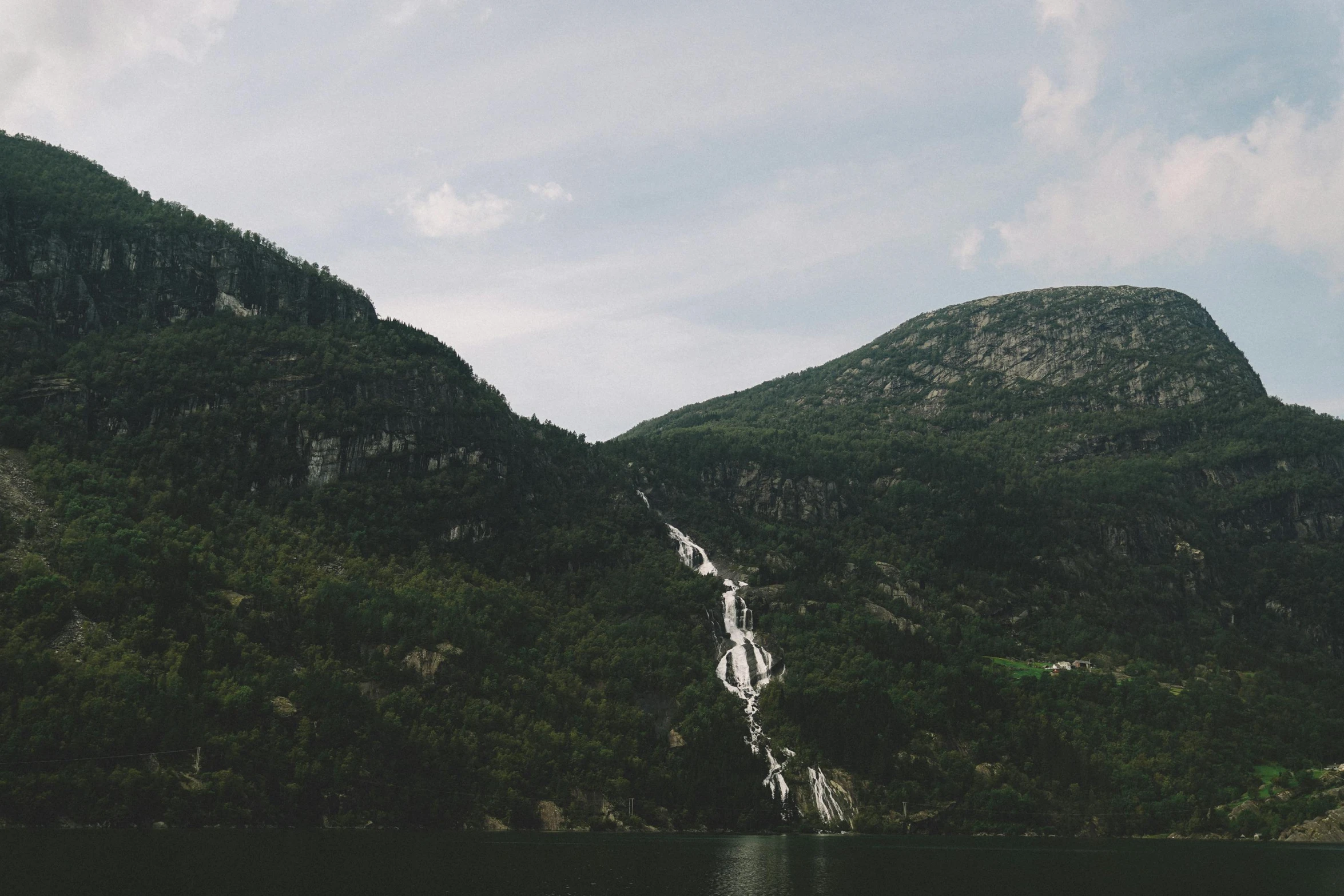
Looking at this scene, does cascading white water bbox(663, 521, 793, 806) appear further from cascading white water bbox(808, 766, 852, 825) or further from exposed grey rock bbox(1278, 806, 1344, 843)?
exposed grey rock bbox(1278, 806, 1344, 843)

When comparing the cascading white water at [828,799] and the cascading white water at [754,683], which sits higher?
the cascading white water at [754,683]

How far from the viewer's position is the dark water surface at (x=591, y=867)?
68.6 m

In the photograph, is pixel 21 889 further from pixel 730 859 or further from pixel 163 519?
pixel 163 519

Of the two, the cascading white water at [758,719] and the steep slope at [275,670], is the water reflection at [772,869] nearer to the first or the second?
the cascading white water at [758,719]

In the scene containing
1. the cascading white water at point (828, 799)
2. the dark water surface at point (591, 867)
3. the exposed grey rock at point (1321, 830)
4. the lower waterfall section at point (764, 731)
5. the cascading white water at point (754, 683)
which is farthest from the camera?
the cascading white water at point (754, 683)

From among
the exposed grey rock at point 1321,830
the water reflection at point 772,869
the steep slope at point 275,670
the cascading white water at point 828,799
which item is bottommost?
the exposed grey rock at point 1321,830

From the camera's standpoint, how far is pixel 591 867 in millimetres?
87562

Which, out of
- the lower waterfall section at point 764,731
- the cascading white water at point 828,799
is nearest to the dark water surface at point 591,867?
the cascading white water at point 828,799

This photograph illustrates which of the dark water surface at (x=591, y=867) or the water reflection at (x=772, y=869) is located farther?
the water reflection at (x=772, y=869)

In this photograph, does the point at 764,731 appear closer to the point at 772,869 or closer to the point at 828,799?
the point at 828,799

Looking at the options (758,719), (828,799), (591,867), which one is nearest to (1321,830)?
(828,799)

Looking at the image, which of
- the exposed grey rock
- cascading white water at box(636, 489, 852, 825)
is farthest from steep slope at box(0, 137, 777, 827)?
the exposed grey rock

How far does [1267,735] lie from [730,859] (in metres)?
128

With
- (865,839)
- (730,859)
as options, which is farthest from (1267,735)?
(730,859)
